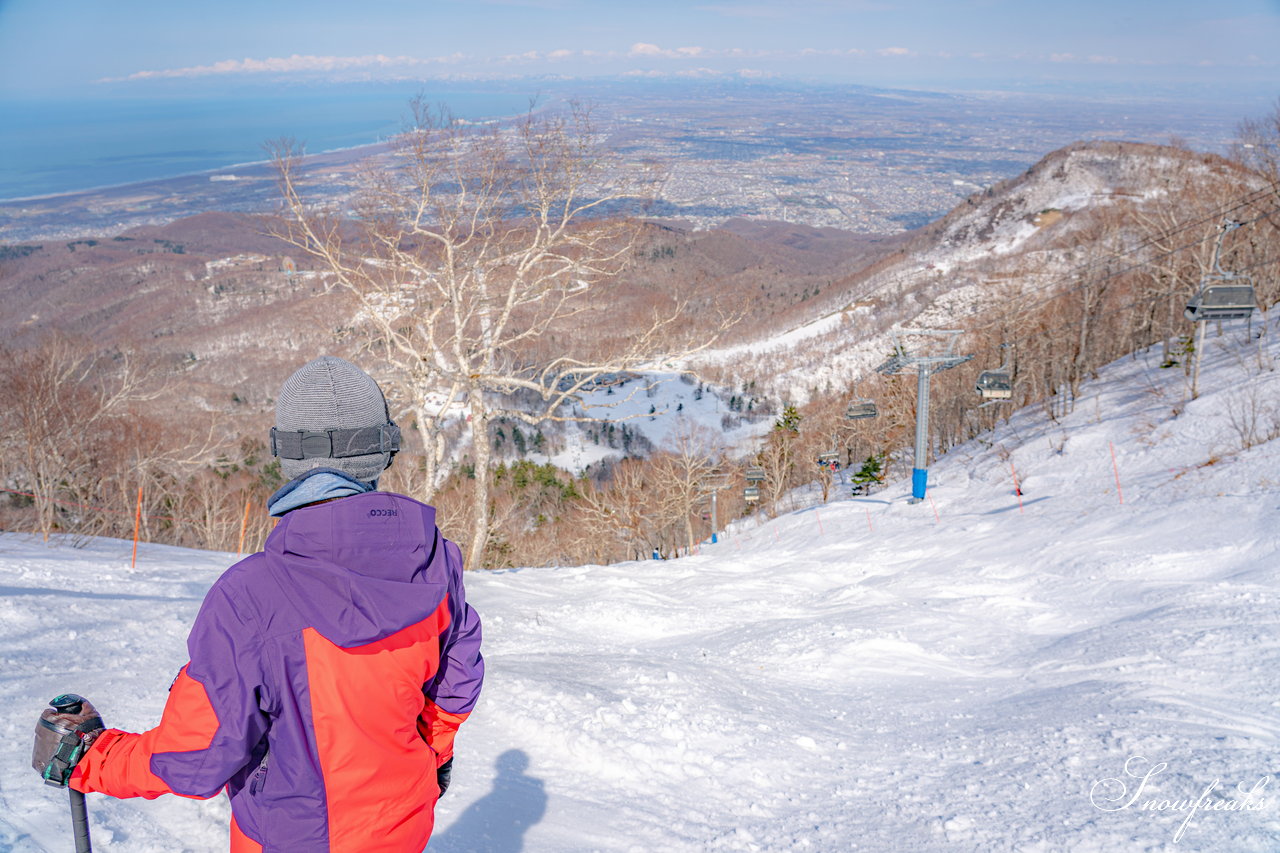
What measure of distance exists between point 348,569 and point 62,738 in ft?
2.92

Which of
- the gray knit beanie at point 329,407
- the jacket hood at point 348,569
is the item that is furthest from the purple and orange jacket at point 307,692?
the gray knit beanie at point 329,407

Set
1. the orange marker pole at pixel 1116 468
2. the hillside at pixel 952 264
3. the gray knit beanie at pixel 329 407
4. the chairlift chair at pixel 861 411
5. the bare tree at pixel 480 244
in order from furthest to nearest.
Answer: the hillside at pixel 952 264, the chairlift chair at pixel 861 411, the bare tree at pixel 480 244, the orange marker pole at pixel 1116 468, the gray knit beanie at pixel 329 407

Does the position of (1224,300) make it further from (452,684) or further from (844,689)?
(452,684)

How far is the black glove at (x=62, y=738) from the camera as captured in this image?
188cm

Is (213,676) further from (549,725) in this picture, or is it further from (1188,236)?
(1188,236)

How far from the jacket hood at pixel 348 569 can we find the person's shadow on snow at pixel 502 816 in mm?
2138

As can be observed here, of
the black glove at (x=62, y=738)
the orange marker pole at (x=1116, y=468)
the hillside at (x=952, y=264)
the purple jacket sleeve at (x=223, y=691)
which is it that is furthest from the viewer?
the hillside at (x=952, y=264)

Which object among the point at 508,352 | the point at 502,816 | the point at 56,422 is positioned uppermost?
the point at 508,352

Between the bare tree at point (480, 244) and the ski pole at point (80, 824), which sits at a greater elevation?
the bare tree at point (480, 244)

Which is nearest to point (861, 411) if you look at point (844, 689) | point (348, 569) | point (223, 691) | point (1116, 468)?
point (1116, 468)

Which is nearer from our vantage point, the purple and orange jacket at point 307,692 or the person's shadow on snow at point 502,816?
the purple and orange jacket at point 307,692

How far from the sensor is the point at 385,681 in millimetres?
1913

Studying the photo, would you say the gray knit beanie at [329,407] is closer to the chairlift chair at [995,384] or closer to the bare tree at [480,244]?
the bare tree at [480,244]

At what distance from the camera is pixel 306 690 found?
182cm
